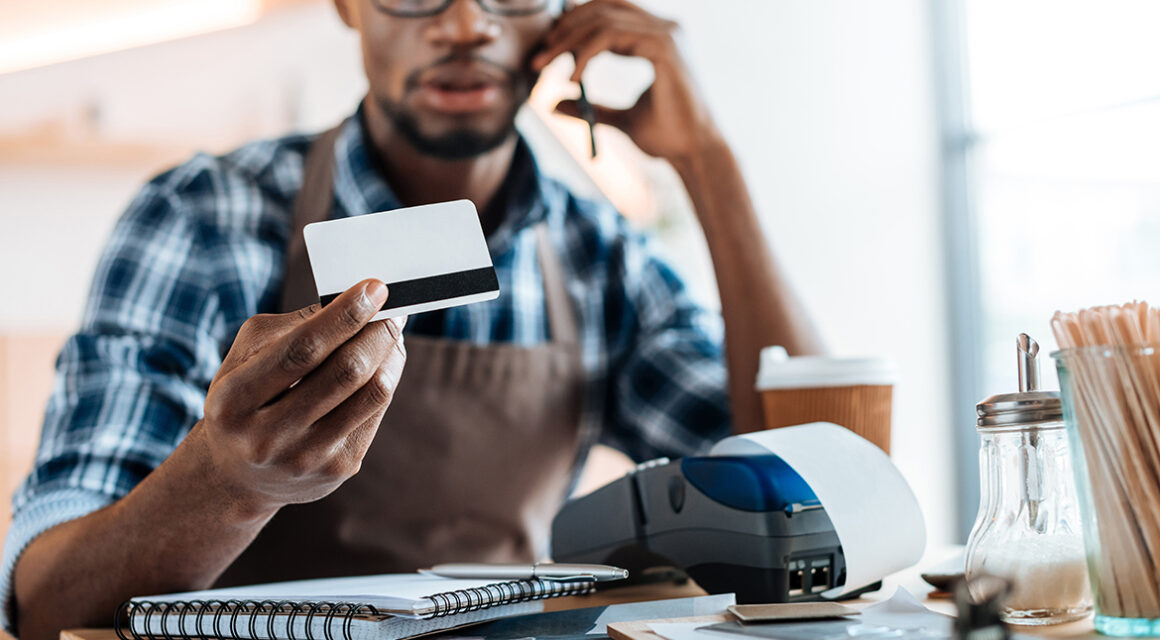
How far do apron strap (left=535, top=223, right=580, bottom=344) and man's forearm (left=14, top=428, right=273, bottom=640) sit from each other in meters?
0.64

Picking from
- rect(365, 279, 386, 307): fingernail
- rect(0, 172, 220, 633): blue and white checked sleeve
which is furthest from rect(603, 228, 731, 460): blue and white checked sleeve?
rect(365, 279, 386, 307): fingernail

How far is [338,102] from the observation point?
216 centimetres

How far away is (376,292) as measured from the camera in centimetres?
54

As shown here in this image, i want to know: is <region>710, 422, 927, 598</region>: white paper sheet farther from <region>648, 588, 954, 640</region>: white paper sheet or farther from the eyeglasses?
the eyeglasses

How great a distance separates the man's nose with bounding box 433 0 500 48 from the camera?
3.70 feet

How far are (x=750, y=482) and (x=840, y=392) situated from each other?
0.22 metres

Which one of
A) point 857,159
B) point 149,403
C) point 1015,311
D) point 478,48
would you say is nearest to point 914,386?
point 1015,311

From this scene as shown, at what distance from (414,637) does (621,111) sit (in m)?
0.87

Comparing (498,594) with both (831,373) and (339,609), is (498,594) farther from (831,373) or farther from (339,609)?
(831,373)

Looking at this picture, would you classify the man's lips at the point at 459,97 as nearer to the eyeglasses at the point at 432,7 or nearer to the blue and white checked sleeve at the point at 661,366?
the eyeglasses at the point at 432,7

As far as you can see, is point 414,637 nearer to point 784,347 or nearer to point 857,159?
point 784,347

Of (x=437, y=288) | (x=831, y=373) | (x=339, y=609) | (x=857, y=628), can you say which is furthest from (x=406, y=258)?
(x=831, y=373)

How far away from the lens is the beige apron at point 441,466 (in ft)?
3.55

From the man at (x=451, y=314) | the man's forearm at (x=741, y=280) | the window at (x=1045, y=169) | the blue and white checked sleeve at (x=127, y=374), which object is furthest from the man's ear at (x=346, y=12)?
the window at (x=1045, y=169)
